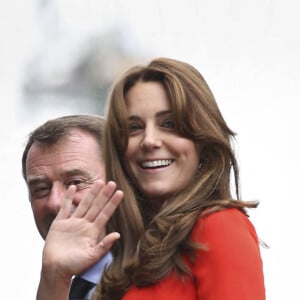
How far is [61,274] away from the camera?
2.23 metres

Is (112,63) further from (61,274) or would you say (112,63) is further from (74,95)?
(61,274)

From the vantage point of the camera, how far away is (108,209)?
7.18ft

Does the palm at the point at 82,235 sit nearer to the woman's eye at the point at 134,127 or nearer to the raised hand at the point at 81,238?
the raised hand at the point at 81,238

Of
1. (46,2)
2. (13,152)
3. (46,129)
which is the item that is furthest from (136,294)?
(46,2)

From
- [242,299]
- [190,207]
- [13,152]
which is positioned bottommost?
[13,152]

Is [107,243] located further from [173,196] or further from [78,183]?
[78,183]

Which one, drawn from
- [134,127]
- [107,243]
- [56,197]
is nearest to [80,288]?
[56,197]

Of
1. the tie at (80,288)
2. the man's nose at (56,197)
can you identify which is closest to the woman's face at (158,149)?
the tie at (80,288)

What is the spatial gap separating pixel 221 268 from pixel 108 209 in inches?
12.1

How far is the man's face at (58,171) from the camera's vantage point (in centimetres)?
272

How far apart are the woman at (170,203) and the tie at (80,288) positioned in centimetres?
23

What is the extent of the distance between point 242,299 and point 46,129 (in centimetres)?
102

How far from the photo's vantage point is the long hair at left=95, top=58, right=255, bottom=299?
6.91 ft

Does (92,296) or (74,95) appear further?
(74,95)
